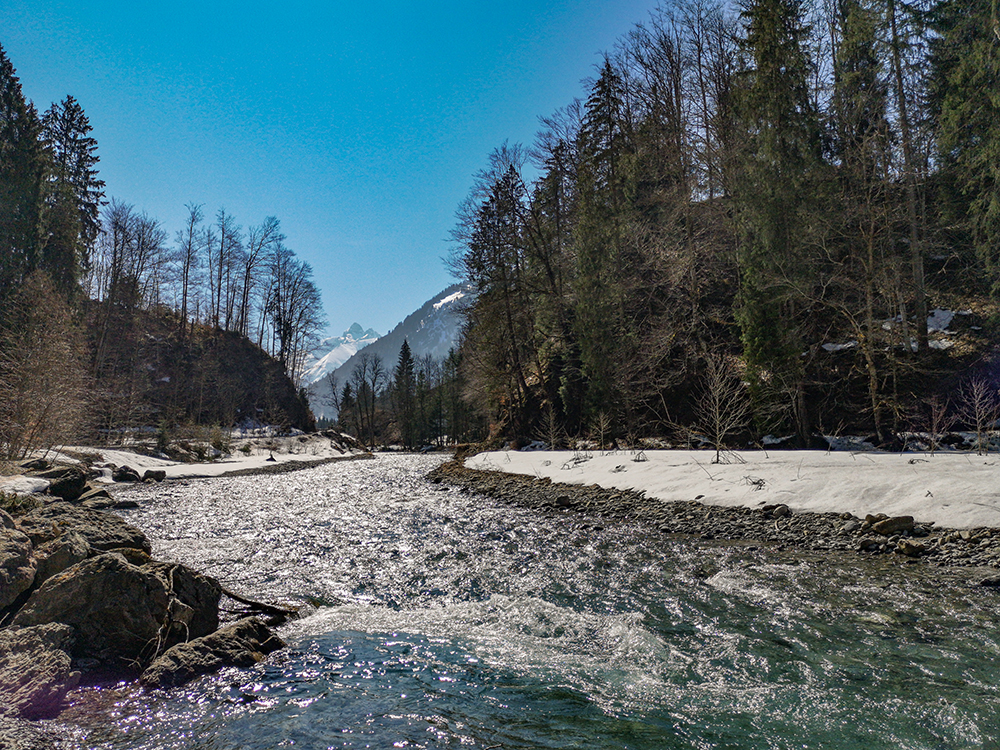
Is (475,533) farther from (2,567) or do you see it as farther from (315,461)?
(315,461)

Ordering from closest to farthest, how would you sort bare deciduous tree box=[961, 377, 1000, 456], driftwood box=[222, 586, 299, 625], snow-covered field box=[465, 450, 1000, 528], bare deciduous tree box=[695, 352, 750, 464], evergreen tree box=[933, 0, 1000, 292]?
driftwood box=[222, 586, 299, 625]
snow-covered field box=[465, 450, 1000, 528]
bare deciduous tree box=[961, 377, 1000, 456]
evergreen tree box=[933, 0, 1000, 292]
bare deciduous tree box=[695, 352, 750, 464]

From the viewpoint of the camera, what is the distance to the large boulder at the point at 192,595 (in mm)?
4976

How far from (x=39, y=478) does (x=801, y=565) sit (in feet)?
54.3

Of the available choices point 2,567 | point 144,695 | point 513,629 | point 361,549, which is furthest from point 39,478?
point 513,629

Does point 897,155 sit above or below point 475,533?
above

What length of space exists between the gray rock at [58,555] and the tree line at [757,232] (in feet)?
57.0

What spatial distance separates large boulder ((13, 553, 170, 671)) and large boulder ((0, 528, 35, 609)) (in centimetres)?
23

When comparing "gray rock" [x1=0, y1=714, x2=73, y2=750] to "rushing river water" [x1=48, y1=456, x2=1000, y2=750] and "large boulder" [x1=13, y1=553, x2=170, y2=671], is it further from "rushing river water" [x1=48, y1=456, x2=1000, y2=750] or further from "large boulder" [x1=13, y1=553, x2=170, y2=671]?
"large boulder" [x1=13, y1=553, x2=170, y2=671]

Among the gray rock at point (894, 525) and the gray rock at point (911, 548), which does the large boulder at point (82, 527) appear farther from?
the gray rock at point (894, 525)

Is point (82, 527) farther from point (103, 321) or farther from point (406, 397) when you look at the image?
point (406, 397)

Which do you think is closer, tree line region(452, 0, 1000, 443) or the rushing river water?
the rushing river water

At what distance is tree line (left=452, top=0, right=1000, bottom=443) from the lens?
17.3 meters

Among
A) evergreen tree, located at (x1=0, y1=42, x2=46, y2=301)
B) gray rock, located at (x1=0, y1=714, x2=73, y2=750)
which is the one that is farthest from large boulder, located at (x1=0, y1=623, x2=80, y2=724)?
evergreen tree, located at (x1=0, y1=42, x2=46, y2=301)

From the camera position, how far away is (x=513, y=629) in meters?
5.50
